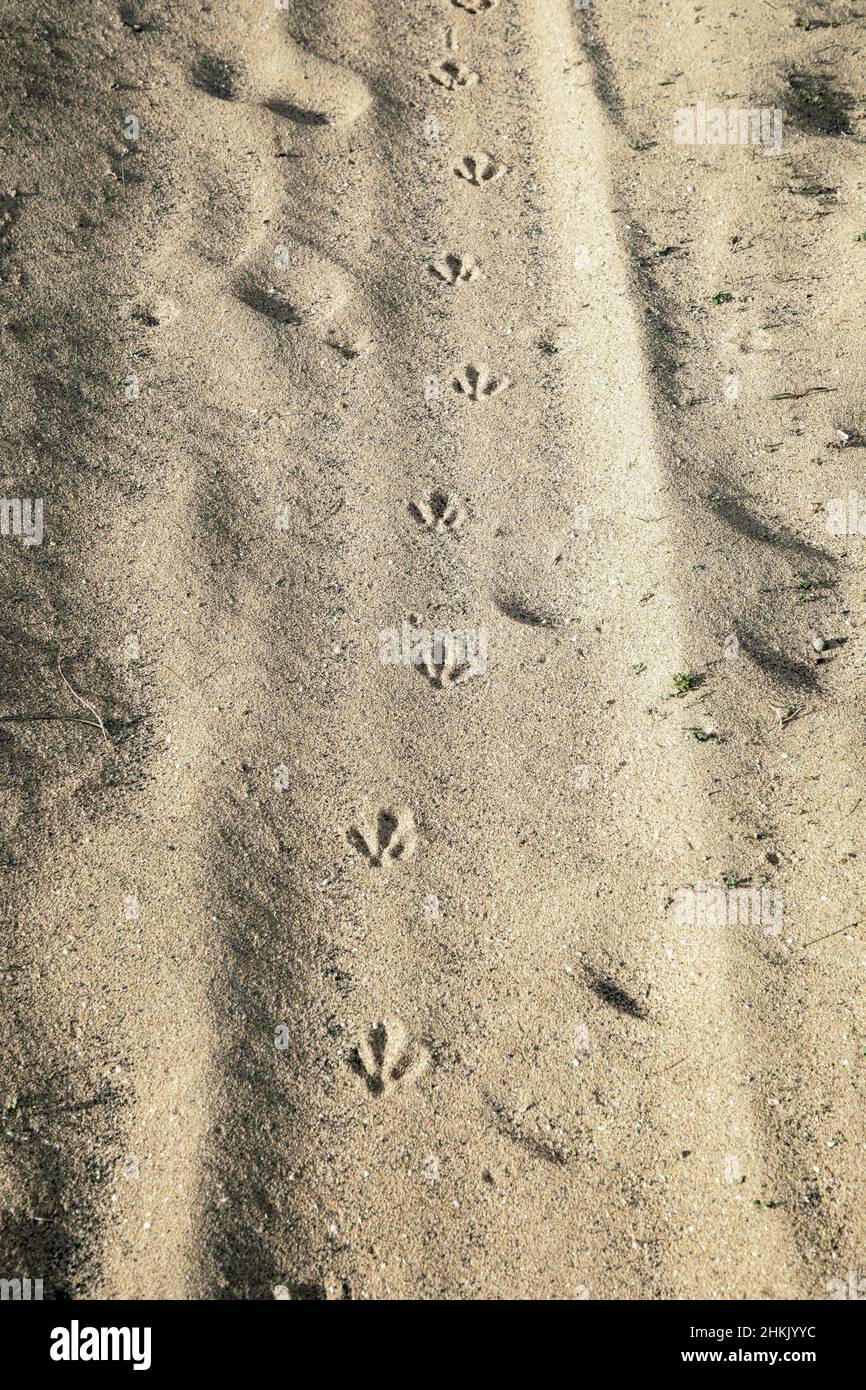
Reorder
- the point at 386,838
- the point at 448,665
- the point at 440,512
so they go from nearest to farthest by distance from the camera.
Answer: the point at 386,838
the point at 448,665
the point at 440,512

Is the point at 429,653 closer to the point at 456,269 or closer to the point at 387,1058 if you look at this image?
the point at 387,1058

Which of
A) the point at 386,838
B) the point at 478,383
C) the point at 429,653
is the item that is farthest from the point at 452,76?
the point at 386,838

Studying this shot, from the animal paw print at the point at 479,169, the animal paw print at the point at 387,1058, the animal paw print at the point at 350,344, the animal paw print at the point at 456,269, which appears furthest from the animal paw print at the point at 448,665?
the animal paw print at the point at 479,169

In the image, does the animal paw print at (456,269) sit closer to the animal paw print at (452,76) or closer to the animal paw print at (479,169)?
the animal paw print at (479,169)

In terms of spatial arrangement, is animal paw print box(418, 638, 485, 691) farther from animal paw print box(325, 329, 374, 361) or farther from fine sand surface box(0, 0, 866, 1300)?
animal paw print box(325, 329, 374, 361)

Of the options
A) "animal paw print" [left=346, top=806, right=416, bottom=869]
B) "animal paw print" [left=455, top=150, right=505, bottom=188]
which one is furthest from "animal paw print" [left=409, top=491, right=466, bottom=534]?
"animal paw print" [left=455, top=150, right=505, bottom=188]
